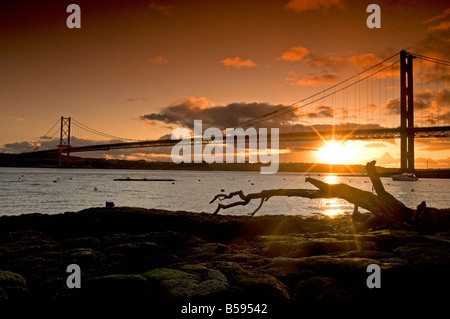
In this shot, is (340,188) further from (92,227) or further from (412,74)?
(412,74)

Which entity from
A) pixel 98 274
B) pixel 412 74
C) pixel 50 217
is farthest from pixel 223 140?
pixel 98 274

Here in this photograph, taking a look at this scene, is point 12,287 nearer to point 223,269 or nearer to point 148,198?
point 223,269

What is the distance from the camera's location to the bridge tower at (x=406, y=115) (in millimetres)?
52062

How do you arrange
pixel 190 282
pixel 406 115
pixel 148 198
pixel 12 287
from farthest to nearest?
pixel 406 115 → pixel 148 198 → pixel 190 282 → pixel 12 287

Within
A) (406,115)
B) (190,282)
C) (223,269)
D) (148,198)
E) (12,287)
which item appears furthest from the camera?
(406,115)

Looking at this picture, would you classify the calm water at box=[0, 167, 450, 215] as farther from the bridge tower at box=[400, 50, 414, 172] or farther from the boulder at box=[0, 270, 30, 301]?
the boulder at box=[0, 270, 30, 301]

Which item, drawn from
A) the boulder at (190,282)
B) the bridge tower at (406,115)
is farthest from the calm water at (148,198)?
the boulder at (190,282)

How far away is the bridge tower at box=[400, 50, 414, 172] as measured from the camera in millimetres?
52062

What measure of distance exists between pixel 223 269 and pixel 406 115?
2271 inches

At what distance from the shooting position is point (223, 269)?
524cm

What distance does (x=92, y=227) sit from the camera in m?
10.2

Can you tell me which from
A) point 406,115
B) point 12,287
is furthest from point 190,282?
point 406,115

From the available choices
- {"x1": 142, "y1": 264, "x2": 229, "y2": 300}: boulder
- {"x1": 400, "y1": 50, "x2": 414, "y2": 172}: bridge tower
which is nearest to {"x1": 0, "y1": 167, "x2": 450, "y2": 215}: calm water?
{"x1": 400, "y1": 50, "x2": 414, "y2": 172}: bridge tower

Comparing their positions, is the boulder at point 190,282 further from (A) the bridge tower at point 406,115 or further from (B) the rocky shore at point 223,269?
(A) the bridge tower at point 406,115
